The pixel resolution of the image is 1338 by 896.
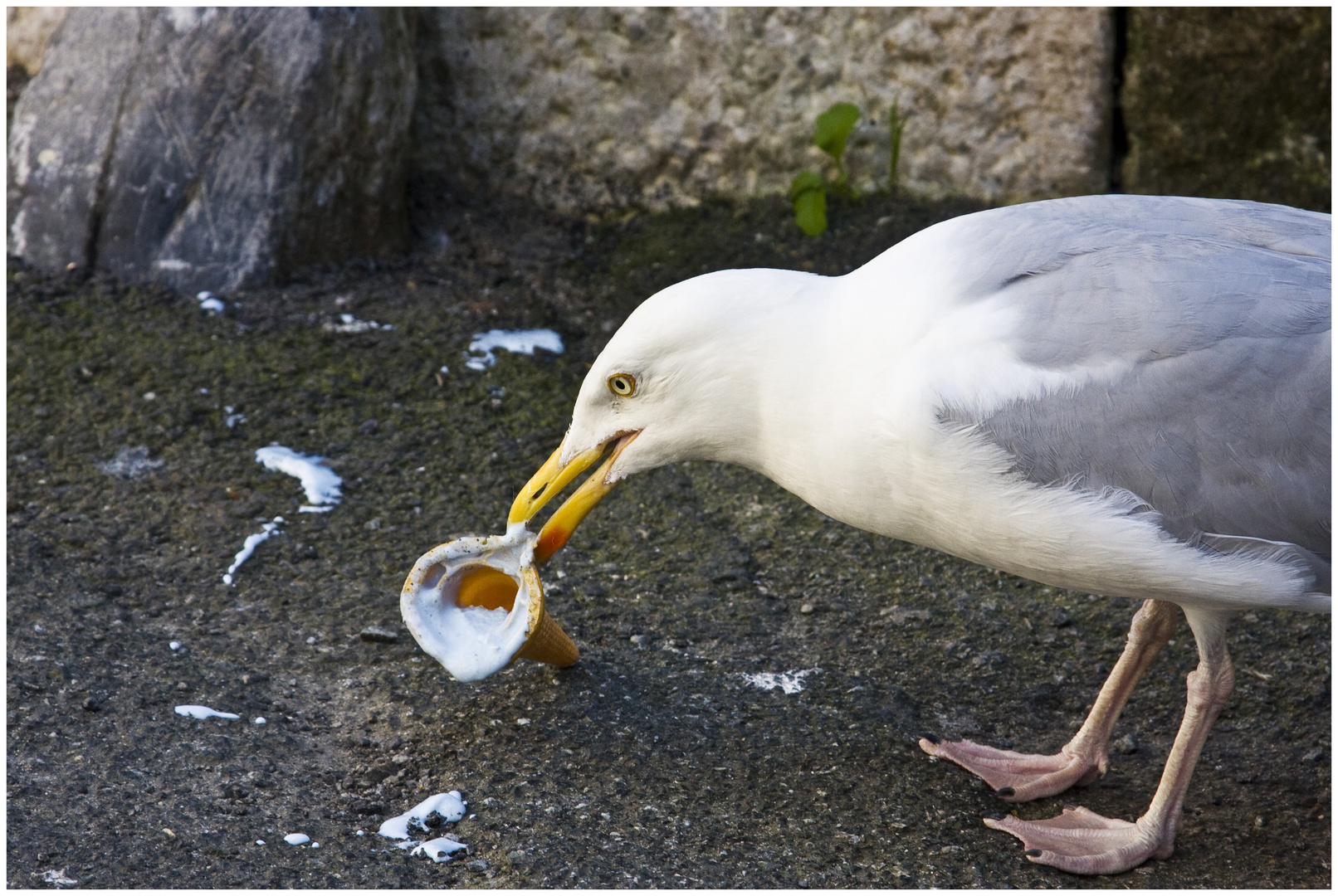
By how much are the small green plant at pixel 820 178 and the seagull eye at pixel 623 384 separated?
244 cm

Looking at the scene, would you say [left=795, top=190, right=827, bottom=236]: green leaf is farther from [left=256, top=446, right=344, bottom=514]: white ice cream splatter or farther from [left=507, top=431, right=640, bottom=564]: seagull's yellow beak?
[left=507, top=431, right=640, bottom=564]: seagull's yellow beak

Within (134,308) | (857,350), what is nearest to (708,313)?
(857,350)

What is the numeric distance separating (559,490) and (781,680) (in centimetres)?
83

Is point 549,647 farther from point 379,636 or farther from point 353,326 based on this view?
point 353,326

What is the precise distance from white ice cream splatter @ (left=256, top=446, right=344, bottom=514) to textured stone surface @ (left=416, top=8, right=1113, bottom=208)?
193 centimetres

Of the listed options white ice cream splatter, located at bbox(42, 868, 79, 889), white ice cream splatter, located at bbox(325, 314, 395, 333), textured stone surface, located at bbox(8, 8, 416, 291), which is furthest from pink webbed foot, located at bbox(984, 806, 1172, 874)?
textured stone surface, located at bbox(8, 8, 416, 291)

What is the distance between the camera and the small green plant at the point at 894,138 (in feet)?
17.0

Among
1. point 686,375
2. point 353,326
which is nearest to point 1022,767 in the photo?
point 686,375

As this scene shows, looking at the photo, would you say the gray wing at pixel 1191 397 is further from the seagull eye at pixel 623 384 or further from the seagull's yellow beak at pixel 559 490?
the seagull's yellow beak at pixel 559 490

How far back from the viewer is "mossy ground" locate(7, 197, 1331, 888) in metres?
2.72

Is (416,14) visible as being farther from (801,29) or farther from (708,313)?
(708,313)

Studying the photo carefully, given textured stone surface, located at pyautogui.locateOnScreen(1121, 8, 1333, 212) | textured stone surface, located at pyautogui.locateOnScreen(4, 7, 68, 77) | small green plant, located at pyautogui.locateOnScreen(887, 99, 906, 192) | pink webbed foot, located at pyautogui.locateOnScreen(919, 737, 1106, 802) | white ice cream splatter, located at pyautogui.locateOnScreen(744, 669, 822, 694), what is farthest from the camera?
textured stone surface, located at pyautogui.locateOnScreen(4, 7, 68, 77)

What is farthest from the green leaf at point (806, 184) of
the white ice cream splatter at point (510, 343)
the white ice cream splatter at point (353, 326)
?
the white ice cream splatter at point (353, 326)

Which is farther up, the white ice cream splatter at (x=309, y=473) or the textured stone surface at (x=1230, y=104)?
the textured stone surface at (x=1230, y=104)
